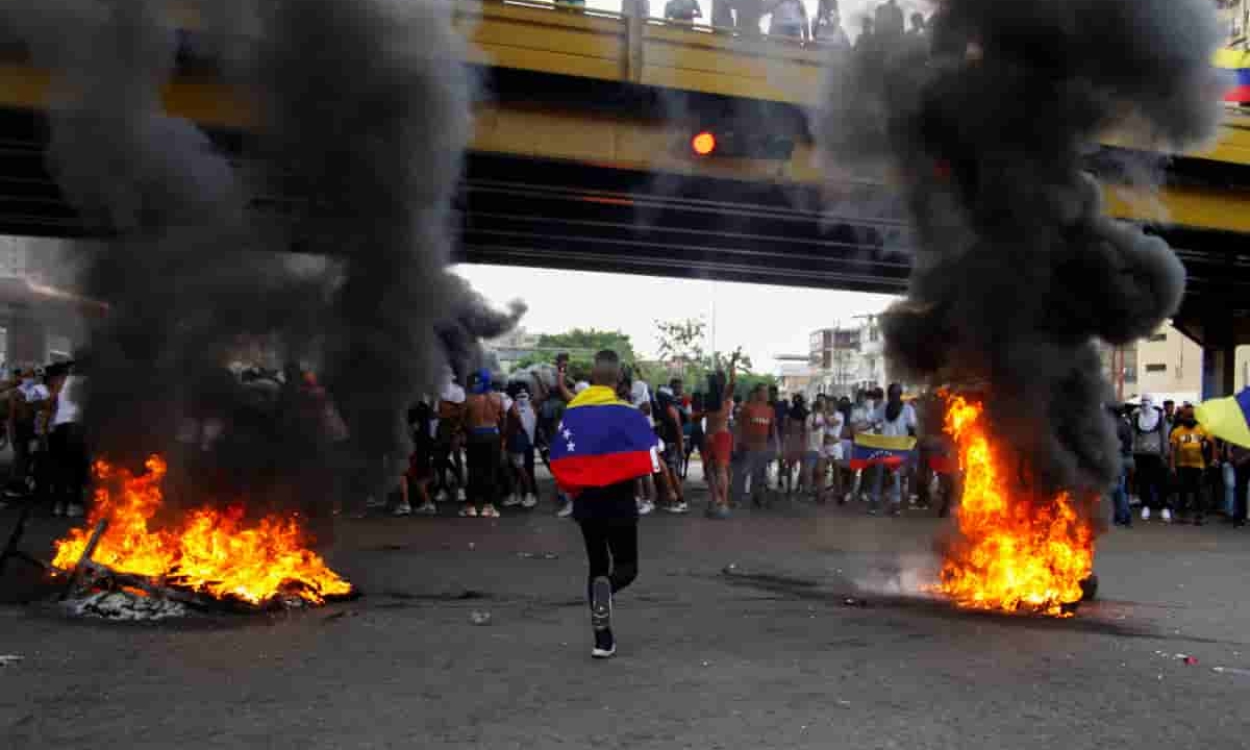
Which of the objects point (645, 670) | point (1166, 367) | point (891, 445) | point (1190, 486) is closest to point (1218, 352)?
point (1190, 486)

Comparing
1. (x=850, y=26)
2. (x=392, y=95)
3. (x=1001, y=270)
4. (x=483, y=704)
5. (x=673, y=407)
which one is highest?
Answer: (x=850, y=26)

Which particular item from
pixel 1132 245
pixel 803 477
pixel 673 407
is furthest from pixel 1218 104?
→ pixel 803 477

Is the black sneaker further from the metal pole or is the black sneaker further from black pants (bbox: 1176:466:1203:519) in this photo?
black pants (bbox: 1176:466:1203:519)

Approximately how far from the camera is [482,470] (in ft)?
40.5

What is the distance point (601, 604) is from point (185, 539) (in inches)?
109

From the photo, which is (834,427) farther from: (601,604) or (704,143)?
(601,604)

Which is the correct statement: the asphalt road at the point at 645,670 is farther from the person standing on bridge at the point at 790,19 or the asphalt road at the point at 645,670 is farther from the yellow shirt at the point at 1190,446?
the yellow shirt at the point at 1190,446

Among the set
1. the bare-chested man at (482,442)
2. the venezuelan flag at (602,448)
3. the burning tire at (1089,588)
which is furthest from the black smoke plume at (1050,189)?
the bare-chested man at (482,442)

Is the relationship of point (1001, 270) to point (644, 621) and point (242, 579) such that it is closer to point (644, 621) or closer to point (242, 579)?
point (644, 621)

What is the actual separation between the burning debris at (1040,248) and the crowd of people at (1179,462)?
7420mm

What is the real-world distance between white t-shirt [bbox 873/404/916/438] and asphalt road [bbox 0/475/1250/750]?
676cm

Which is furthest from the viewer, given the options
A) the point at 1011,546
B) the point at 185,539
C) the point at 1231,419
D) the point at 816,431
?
the point at 816,431

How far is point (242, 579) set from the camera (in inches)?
254

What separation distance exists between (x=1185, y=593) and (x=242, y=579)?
6707 mm
